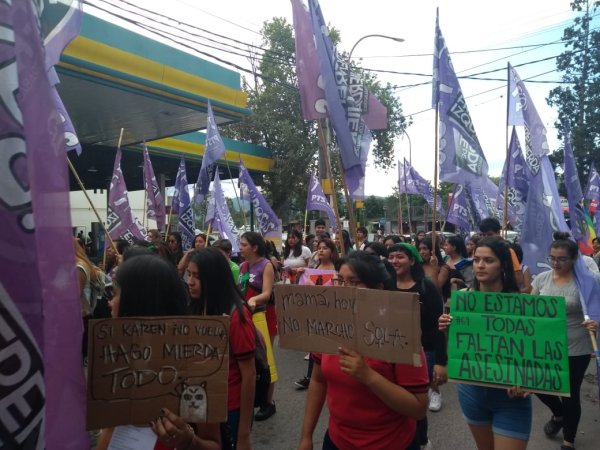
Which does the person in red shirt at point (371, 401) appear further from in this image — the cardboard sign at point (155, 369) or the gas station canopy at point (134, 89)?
the gas station canopy at point (134, 89)

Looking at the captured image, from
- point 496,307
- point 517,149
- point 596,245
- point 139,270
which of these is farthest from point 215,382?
point 596,245

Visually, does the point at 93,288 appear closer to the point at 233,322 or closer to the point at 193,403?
the point at 233,322

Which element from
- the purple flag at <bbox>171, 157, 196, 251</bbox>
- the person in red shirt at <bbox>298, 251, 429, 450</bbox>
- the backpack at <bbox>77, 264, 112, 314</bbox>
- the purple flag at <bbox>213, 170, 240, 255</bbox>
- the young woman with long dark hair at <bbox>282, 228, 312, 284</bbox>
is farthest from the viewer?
the purple flag at <bbox>171, 157, 196, 251</bbox>

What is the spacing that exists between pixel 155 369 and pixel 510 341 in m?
1.95

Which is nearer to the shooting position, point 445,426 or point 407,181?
point 445,426

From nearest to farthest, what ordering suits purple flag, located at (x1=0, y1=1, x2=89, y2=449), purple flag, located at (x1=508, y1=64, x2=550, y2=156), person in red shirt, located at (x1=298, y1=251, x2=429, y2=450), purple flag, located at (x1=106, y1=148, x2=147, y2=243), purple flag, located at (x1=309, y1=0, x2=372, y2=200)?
purple flag, located at (x1=0, y1=1, x2=89, y2=449) → person in red shirt, located at (x1=298, y1=251, x2=429, y2=450) → purple flag, located at (x1=309, y1=0, x2=372, y2=200) → purple flag, located at (x1=508, y1=64, x2=550, y2=156) → purple flag, located at (x1=106, y1=148, x2=147, y2=243)

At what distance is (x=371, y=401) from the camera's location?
7.20ft

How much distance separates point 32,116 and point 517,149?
6.18 m

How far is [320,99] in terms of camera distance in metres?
4.68

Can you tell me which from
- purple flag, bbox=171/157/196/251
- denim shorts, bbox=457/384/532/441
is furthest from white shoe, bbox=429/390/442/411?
purple flag, bbox=171/157/196/251

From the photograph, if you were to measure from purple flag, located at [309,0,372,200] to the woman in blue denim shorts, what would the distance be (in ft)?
5.96

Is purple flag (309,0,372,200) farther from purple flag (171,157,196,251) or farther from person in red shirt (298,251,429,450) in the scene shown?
purple flag (171,157,196,251)

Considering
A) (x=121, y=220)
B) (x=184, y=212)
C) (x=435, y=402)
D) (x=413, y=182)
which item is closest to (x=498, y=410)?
(x=435, y=402)

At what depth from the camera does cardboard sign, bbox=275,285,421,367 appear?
197 centimetres
